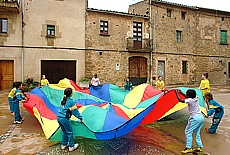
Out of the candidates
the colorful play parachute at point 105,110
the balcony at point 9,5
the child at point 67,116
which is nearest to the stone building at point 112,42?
the balcony at point 9,5

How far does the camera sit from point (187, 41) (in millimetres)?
19953

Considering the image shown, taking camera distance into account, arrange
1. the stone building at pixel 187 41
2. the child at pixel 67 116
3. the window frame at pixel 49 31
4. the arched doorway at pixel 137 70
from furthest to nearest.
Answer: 1. the stone building at pixel 187 41
2. the arched doorway at pixel 137 70
3. the window frame at pixel 49 31
4. the child at pixel 67 116

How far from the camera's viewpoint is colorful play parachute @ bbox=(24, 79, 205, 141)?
4137 mm

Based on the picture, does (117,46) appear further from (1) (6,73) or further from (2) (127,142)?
(2) (127,142)

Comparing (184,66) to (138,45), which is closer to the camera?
(138,45)

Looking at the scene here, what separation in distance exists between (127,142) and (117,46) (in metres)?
12.8

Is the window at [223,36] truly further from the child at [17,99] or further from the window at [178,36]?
the child at [17,99]

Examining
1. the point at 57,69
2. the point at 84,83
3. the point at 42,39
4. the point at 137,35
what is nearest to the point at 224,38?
the point at 137,35

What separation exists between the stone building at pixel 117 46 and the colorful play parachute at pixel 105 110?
329 inches

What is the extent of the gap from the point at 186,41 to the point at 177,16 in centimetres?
228

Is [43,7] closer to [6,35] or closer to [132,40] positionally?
[6,35]

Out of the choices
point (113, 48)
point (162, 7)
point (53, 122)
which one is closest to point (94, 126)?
point (53, 122)

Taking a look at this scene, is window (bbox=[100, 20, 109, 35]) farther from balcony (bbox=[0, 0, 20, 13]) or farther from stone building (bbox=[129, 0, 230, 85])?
balcony (bbox=[0, 0, 20, 13])

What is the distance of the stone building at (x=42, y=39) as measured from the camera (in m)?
13.9
